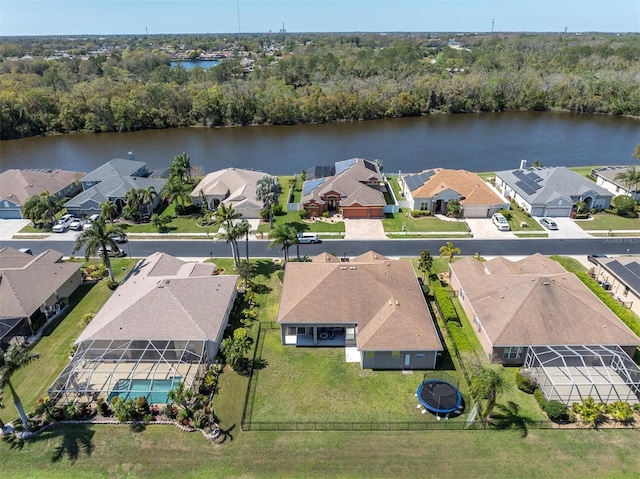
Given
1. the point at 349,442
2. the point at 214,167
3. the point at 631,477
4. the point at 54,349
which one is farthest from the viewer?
the point at 214,167

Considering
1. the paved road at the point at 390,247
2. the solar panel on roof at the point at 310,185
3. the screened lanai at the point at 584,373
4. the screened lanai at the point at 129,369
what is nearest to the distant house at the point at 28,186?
the paved road at the point at 390,247

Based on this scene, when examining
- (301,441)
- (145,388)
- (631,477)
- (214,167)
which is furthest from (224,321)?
(214,167)

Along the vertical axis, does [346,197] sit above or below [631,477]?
above

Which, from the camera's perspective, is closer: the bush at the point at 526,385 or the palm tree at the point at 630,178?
the bush at the point at 526,385

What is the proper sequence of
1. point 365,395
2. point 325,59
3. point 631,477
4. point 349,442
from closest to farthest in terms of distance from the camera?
point 631,477
point 349,442
point 365,395
point 325,59

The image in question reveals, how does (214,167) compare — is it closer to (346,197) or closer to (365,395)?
(346,197)

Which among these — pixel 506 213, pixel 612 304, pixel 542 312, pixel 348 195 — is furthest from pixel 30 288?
pixel 506 213

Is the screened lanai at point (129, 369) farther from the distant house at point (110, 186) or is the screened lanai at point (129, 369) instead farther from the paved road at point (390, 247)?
the distant house at point (110, 186)

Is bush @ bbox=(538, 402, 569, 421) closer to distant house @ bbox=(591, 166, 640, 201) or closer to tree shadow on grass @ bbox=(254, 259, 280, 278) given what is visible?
tree shadow on grass @ bbox=(254, 259, 280, 278)
